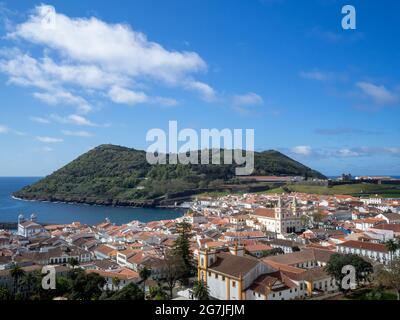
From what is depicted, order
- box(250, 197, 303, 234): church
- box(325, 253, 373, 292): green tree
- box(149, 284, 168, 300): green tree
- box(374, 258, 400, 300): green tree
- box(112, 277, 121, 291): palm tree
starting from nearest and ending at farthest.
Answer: box(374, 258, 400, 300): green tree
box(149, 284, 168, 300): green tree
box(325, 253, 373, 292): green tree
box(112, 277, 121, 291): palm tree
box(250, 197, 303, 234): church

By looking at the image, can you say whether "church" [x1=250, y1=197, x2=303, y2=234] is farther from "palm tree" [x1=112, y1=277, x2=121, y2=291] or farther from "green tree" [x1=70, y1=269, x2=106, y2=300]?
"green tree" [x1=70, y1=269, x2=106, y2=300]

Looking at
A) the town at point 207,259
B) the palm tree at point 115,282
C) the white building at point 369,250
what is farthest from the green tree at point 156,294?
the white building at point 369,250

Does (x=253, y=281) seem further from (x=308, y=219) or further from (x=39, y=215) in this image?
(x=39, y=215)

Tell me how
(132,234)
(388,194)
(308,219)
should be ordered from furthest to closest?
(388,194) → (308,219) → (132,234)

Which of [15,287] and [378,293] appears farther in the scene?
[15,287]

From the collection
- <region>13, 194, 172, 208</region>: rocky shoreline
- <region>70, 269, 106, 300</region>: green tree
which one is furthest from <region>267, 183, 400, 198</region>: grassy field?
<region>70, 269, 106, 300</region>: green tree

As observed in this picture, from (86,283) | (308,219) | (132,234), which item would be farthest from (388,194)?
(86,283)

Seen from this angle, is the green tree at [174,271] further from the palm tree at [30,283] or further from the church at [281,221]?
the church at [281,221]

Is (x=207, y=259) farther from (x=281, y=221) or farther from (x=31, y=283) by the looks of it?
(x=281, y=221)
